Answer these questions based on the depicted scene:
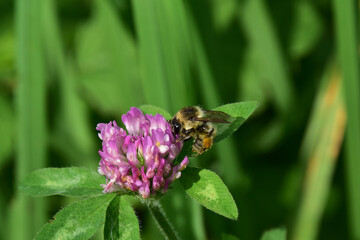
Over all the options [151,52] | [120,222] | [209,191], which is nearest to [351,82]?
[151,52]

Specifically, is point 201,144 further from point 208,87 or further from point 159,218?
point 208,87

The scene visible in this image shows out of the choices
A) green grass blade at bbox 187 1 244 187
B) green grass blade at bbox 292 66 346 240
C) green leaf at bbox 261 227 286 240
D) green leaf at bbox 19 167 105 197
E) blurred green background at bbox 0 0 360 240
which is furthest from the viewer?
green grass blade at bbox 292 66 346 240

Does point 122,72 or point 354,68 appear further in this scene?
point 122,72

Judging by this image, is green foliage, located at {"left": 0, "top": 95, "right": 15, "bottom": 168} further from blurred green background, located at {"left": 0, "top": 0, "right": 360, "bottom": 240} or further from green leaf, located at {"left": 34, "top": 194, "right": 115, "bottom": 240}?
green leaf, located at {"left": 34, "top": 194, "right": 115, "bottom": 240}

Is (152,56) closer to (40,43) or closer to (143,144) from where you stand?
(40,43)

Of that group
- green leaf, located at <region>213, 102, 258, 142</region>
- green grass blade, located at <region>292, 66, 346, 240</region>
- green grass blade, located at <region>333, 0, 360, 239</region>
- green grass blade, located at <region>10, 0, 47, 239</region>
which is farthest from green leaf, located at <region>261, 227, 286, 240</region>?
green grass blade, located at <region>10, 0, 47, 239</region>

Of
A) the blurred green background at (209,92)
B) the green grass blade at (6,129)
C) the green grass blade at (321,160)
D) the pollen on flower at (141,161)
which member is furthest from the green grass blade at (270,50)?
the pollen on flower at (141,161)

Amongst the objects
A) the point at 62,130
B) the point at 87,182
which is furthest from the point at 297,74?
the point at 87,182
